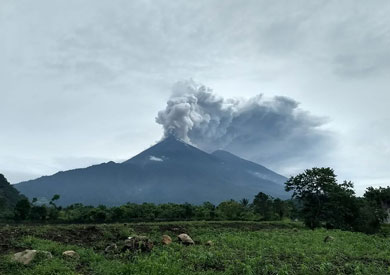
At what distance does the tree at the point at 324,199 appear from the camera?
163 ft

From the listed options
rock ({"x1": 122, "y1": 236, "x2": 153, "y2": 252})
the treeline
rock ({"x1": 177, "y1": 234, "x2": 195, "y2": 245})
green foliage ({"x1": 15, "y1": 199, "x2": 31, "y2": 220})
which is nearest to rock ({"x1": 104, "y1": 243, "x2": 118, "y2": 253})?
rock ({"x1": 122, "y1": 236, "x2": 153, "y2": 252})

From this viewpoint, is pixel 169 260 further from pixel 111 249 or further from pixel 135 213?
pixel 135 213

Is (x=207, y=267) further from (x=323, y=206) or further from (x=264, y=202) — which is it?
(x=264, y=202)

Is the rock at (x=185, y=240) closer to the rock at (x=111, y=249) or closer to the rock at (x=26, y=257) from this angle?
the rock at (x=111, y=249)

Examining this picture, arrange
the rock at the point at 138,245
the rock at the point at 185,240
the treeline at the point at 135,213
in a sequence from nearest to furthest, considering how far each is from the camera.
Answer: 1. the rock at the point at 138,245
2. the rock at the point at 185,240
3. the treeline at the point at 135,213

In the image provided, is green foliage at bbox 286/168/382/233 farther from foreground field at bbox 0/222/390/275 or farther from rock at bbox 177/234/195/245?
rock at bbox 177/234/195/245

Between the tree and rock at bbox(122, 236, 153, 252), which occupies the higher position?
the tree

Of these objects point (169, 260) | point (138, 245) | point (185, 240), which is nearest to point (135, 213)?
point (185, 240)

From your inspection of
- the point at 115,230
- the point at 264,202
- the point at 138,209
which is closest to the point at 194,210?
the point at 138,209

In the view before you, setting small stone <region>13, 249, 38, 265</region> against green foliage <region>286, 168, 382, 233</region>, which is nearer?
small stone <region>13, 249, 38, 265</region>

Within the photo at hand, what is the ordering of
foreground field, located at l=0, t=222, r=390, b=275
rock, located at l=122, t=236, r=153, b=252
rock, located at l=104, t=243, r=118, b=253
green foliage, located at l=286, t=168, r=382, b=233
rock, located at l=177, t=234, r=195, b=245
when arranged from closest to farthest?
1. foreground field, located at l=0, t=222, r=390, b=275
2. rock, located at l=104, t=243, r=118, b=253
3. rock, located at l=122, t=236, r=153, b=252
4. rock, located at l=177, t=234, r=195, b=245
5. green foliage, located at l=286, t=168, r=382, b=233

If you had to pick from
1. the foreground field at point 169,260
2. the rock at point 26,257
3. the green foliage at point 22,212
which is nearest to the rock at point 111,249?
the foreground field at point 169,260

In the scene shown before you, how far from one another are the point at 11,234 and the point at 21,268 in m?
8.67

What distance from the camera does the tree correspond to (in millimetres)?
49781
